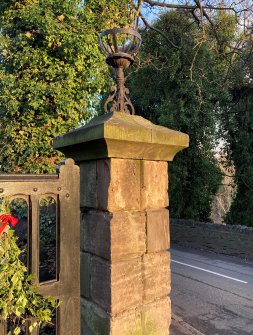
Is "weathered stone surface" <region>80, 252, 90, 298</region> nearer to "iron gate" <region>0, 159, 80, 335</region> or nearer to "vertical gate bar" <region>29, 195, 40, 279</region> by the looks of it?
"iron gate" <region>0, 159, 80, 335</region>

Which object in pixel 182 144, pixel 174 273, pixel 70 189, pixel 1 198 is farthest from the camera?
pixel 174 273

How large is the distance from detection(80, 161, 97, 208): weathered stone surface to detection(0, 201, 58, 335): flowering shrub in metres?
0.66

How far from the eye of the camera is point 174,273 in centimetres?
866

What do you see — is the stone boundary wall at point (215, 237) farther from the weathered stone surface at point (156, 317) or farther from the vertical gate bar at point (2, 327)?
the vertical gate bar at point (2, 327)

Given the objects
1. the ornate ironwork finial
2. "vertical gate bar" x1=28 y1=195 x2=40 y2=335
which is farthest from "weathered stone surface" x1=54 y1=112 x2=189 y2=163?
"vertical gate bar" x1=28 y1=195 x2=40 y2=335

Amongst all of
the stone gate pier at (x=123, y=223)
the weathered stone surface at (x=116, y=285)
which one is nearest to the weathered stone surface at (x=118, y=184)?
the stone gate pier at (x=123, y=223)

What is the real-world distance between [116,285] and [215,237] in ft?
34.8

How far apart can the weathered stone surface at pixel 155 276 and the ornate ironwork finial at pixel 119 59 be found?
1.22 metres

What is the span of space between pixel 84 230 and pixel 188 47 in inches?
477

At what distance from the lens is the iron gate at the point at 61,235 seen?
2.10m

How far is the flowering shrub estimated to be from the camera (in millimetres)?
1911

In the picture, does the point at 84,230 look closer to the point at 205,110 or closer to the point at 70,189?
the point at 70,189

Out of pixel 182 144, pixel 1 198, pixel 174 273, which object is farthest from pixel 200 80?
pixel 1 198

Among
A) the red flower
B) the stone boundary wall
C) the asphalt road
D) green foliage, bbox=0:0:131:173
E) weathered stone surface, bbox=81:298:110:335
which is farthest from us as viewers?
the stone boundary wall
